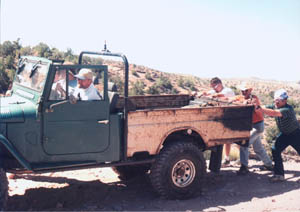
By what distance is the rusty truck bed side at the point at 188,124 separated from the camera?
214 inches

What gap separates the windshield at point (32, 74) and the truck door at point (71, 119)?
26 cm

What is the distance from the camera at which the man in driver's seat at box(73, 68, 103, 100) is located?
5230 millimetres

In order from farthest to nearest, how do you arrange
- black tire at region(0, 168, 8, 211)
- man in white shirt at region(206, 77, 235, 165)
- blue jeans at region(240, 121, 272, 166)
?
1. man in white shirt at region(206, 77, 235, 165)
2. blue jeans at region(240, 121, 272, 166)
3. black tire at region(0, 168, 8, 211)

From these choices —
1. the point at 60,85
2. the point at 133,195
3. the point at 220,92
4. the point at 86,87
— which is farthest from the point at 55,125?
the point at 220,92

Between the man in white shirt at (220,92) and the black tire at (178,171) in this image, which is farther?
the man in white shirt at (220,92)

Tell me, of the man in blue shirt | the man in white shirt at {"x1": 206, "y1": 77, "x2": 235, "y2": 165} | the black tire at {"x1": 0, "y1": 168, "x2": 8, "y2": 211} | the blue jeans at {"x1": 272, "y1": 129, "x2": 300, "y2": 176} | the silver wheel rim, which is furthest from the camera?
the man in white shirt at {"x1": 206, "y1": 77, "x2": 235, "y2": 165}

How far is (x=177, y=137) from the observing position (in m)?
6.01

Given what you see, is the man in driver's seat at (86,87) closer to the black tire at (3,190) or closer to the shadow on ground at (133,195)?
the black tire at (3,190)

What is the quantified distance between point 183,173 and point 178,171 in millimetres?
105

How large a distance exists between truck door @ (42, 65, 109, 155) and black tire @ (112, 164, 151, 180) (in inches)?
63.3

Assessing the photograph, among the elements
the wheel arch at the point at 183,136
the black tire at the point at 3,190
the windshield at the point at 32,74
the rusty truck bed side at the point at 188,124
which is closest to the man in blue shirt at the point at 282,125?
the rusty truck bed side at the point at 188,124

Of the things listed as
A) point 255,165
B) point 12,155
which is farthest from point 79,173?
point 255,165

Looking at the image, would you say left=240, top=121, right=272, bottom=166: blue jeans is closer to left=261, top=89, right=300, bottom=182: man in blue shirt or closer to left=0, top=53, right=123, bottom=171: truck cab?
left=261, top=89, right=300, bottom=182: man in blue shirt

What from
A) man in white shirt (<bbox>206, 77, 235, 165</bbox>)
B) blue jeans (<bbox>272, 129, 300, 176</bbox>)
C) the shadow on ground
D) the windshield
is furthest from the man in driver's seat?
blue jeans (<bbox>272, 129, 300, 176</bbox>)
